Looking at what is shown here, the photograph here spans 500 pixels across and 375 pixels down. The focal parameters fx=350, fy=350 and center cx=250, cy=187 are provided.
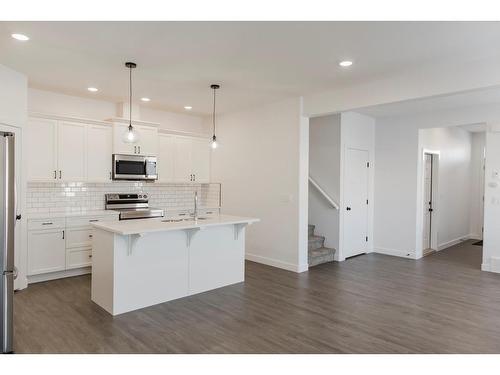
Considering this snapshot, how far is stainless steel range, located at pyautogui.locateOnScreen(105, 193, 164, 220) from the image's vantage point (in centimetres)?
575

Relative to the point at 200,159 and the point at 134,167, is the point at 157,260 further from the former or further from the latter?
the point at 200,159

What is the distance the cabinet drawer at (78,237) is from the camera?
5.05m

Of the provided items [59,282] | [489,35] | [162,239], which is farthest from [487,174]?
[59,282]

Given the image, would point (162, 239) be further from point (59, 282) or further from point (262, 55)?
point (262, 55)

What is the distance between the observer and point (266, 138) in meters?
6.02

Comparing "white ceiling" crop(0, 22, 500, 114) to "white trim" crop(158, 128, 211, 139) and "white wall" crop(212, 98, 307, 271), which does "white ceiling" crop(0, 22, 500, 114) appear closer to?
"white wall" crop(212, 98, 307, 271)

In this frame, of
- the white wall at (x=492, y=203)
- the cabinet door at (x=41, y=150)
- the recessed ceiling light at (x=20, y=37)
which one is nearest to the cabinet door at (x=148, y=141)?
the cabinet door at (x=41, y=150)

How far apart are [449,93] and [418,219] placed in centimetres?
321

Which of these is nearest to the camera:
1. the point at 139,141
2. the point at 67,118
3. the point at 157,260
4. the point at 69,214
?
the point at 157,260

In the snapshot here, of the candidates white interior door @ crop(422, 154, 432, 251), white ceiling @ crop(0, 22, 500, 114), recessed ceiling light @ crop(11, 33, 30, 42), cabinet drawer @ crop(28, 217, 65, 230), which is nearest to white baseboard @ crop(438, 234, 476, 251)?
white interior door @ crop(422, 154, 432, 251)

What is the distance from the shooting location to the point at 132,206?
6176 millimetres

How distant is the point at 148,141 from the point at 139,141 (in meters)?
0.19

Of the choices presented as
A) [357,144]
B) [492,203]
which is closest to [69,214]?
[357,144]

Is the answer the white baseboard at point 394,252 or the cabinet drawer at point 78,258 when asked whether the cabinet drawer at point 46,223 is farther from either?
the white baseboard at point 394,252
